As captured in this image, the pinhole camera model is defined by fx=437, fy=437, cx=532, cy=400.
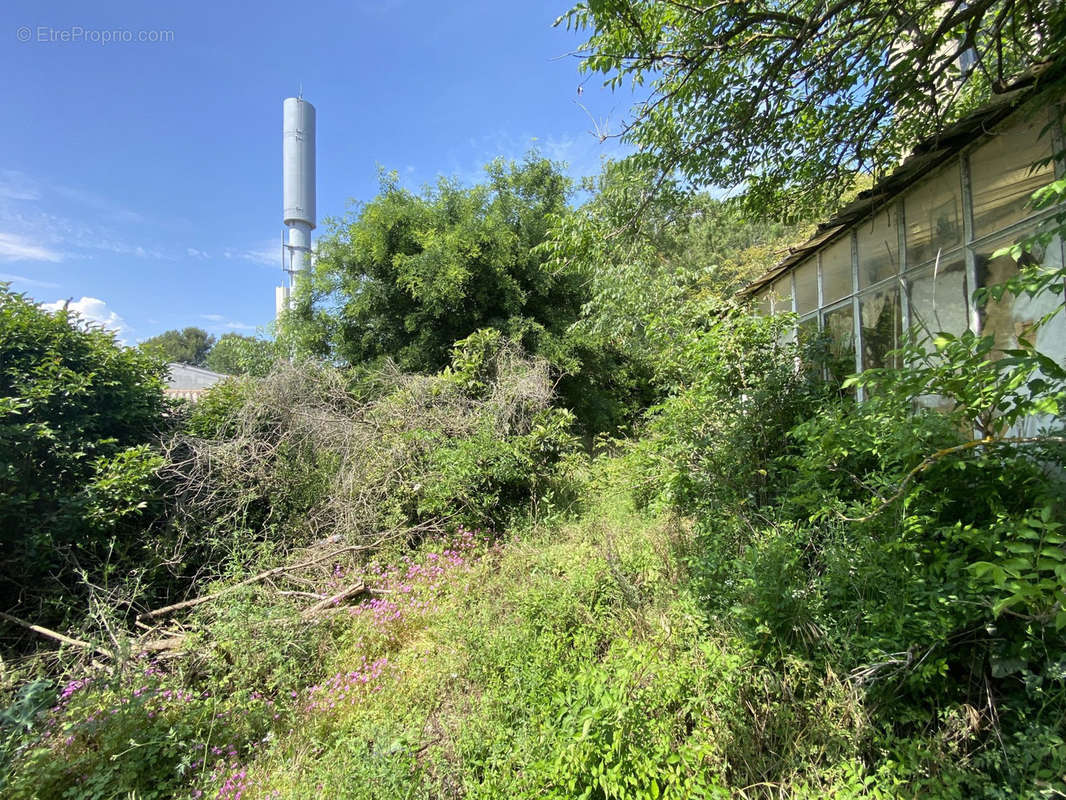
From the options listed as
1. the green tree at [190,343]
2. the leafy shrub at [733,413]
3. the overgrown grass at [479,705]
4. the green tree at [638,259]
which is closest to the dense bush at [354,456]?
the overgrown grass at [479,705]

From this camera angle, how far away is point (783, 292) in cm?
551

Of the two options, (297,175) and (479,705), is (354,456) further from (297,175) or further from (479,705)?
(297,175)

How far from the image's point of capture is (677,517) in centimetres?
412

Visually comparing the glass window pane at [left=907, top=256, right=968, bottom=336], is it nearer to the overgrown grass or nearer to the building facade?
the building facade

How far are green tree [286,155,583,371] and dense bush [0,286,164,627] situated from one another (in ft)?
12.3

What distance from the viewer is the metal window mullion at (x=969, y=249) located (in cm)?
278

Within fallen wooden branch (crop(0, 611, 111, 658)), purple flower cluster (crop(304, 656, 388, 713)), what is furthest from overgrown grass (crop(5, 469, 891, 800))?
fallen wooden branch (crop(0, 611, 111, 658))

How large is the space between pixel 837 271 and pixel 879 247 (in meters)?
0.64

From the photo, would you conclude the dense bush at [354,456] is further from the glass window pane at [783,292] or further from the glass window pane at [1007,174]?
the glass window pane at [1007,174]

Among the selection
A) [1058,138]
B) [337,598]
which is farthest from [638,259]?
[337,598]

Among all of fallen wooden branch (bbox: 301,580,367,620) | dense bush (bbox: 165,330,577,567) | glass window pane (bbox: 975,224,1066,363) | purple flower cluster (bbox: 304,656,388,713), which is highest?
glass window pane (bbox: 975,224,1066,363)

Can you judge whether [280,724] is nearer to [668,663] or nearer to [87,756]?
[87,756]

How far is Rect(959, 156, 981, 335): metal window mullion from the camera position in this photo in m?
2.78

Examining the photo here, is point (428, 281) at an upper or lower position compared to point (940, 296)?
upper
